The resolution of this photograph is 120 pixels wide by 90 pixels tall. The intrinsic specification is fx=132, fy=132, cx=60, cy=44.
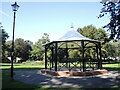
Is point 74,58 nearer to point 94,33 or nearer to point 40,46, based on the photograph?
point 94,33

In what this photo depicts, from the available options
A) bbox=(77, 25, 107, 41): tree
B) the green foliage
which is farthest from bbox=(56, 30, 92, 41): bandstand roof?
the green foliage

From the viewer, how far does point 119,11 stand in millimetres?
13320

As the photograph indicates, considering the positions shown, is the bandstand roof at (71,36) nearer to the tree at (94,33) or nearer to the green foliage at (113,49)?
the tree at (94,33)

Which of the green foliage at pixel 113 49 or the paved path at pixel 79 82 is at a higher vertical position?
the green foliage at pixel 113 49

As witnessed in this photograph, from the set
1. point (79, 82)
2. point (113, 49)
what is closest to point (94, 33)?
point (113, 49)

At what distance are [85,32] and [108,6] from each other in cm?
2405

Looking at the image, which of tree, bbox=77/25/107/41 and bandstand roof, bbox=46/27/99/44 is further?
tree, bbox=77/25/107/41

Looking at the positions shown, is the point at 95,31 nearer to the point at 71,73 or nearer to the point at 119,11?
the point at 119,11

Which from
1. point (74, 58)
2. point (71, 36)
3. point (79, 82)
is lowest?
point (79, 82)

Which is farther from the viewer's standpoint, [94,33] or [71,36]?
[94,33]

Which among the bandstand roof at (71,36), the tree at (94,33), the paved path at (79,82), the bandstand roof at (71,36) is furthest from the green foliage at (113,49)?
the paved path at (79,82)

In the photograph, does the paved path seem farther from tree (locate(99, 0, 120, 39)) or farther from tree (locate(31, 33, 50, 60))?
tree (locate(31, 33, 50, 60))

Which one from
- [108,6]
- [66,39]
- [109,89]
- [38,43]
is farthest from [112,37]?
[38,43]

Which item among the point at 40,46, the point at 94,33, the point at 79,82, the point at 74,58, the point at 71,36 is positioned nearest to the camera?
the point at 79,82
